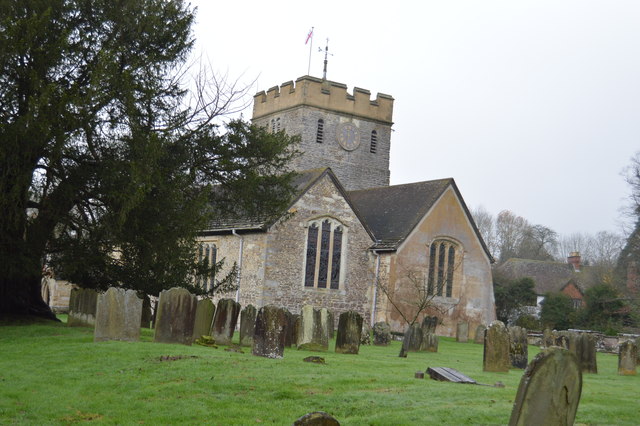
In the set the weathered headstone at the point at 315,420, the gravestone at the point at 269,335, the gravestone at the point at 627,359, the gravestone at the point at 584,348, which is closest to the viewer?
the weathered headstone at the point at 315,420

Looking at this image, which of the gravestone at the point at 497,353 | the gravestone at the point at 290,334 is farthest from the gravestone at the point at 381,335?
the gravestone at the point at 497,353

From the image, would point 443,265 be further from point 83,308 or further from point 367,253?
point 83,308

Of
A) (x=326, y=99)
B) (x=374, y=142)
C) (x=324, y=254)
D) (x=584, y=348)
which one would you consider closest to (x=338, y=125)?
(x=326, y=99)

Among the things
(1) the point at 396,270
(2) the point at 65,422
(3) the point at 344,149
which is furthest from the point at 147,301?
(3) the point at 344,149

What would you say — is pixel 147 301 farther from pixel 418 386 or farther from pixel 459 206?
pixel 459 206

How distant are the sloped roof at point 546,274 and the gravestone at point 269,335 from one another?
46.7m

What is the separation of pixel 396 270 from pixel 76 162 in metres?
16.9

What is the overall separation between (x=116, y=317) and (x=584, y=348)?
10264mm

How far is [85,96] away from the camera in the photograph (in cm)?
2016

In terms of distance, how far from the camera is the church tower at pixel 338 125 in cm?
4850

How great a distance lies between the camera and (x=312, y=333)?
64.0ft

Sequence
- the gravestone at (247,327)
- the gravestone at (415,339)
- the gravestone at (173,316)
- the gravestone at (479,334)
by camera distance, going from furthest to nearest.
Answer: the gravestone at (479,334) → the gravestone at (415,339) → the gravestone at (247,327) → the gravestone at (173,316)

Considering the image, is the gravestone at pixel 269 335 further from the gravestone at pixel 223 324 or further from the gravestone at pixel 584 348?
the gravestone at pixel 584 348

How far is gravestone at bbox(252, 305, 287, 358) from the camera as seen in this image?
16.0 m
